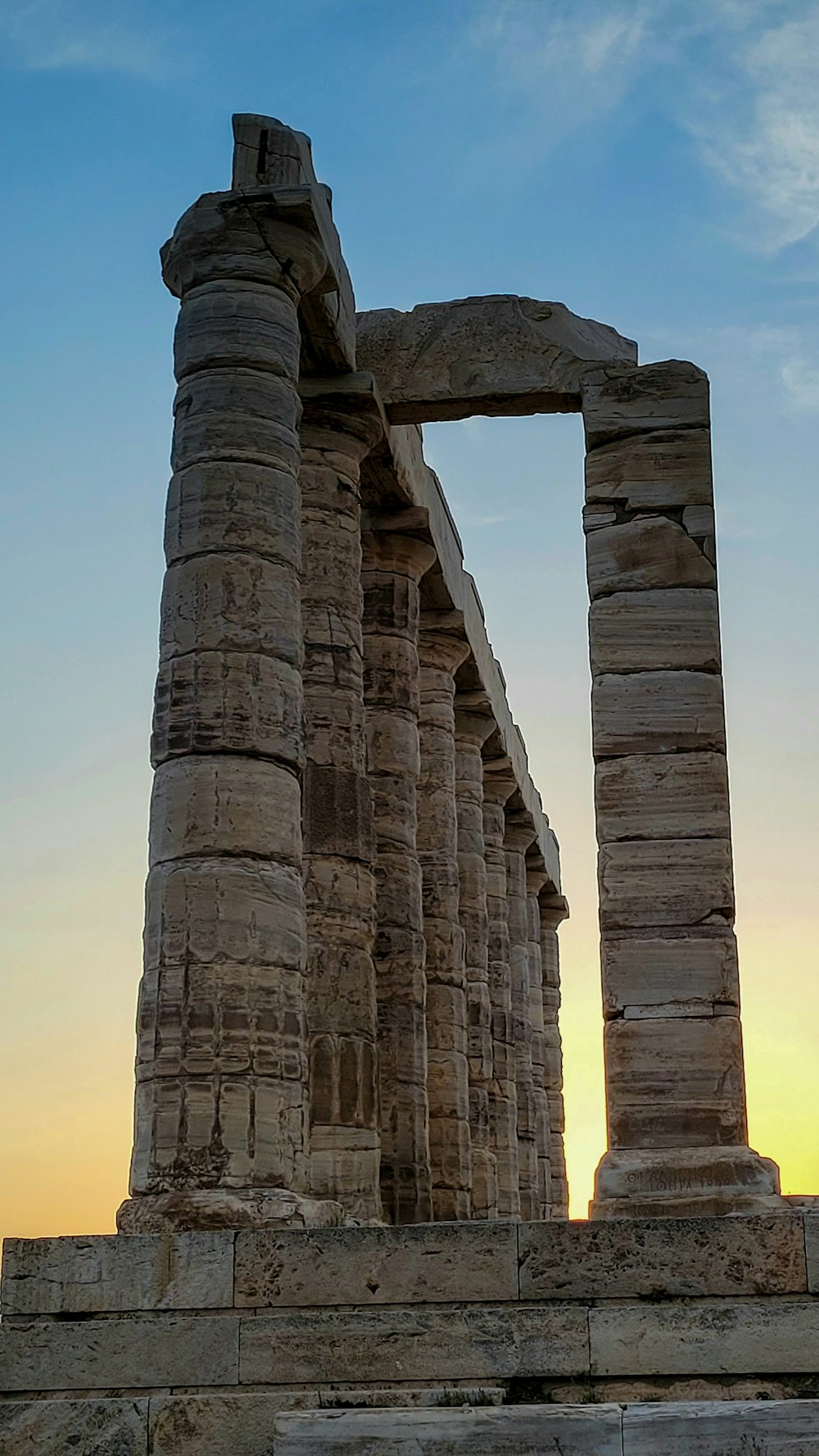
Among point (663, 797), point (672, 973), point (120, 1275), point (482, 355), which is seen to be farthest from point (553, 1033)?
point (120, 1275)

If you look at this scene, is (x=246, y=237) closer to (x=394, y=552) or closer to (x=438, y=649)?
(x=394, y=552)

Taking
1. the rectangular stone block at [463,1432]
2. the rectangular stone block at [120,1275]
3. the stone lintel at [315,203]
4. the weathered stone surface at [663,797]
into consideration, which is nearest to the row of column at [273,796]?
the stone lintel at [315,203]

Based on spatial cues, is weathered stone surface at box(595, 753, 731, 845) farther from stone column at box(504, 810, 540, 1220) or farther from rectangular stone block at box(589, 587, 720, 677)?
stone column at box(504, 810, 540, 1220)

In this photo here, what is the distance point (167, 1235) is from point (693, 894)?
6.09 m

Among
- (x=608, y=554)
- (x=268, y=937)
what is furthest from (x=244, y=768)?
(x=608, y=554)

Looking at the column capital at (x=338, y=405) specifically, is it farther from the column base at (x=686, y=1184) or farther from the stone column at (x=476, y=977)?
the stone column at (x=476, y=977)

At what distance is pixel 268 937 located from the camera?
13.8 m

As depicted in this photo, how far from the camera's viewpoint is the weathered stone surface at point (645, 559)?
17000 mm

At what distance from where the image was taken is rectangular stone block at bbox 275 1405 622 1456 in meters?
9.32

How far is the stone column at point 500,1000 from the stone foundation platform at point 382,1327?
59.2ft

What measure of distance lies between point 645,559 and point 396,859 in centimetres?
594

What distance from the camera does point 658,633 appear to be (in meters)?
16.8

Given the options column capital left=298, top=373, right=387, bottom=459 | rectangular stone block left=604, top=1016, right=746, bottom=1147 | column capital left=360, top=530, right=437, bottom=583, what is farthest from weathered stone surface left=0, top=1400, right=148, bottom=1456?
column capital left=360, top=530, right=437, bottom=583

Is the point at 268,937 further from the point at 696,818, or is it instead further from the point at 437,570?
the point at 437,570
